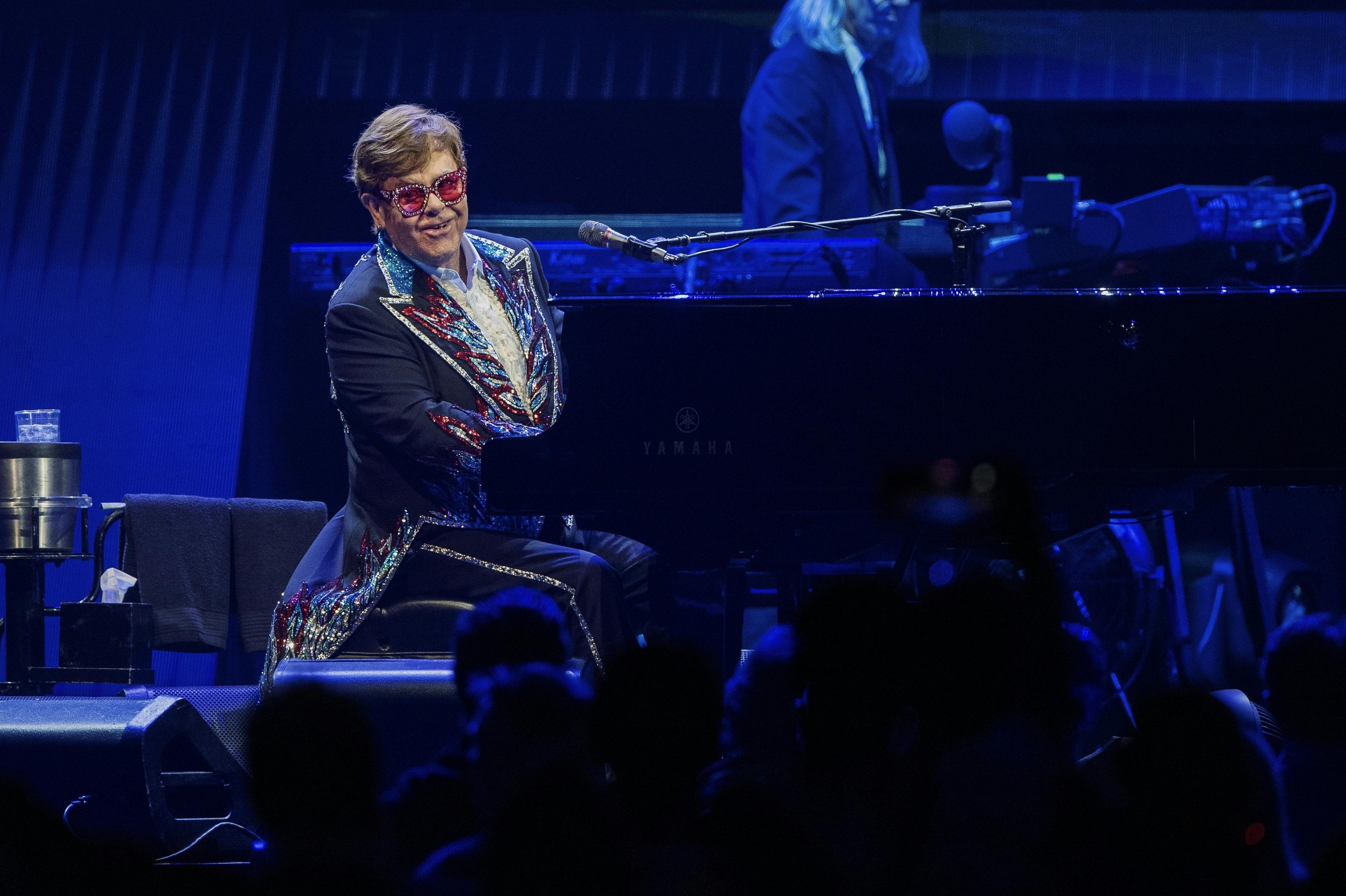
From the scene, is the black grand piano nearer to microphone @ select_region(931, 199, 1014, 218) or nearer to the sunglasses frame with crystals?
microphone @ select_region(931, 199, 1014, 218)

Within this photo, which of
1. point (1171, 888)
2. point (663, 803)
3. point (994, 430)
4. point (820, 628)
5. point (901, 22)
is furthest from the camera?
point (901, 22)

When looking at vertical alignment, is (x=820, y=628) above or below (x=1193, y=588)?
above

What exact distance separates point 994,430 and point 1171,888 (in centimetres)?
113

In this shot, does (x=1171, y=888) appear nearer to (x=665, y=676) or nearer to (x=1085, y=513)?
(x=665, y=676)

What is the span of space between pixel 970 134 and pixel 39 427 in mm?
3246

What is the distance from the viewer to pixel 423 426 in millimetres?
2996

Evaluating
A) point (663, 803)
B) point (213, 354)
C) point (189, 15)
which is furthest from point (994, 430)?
point (189, 15)

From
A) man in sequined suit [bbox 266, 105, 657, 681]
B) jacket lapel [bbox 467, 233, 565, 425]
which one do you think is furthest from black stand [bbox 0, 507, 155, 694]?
jacket lapel [bbox 467, 233, 565, 425]

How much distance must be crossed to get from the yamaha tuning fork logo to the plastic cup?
A: 210 centimetres

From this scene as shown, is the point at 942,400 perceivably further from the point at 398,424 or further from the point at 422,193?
the point at 422,193

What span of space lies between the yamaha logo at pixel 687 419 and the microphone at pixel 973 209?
26.2 inches

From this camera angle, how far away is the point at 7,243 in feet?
18.9

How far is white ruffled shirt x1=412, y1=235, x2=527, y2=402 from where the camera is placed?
10.5 feet

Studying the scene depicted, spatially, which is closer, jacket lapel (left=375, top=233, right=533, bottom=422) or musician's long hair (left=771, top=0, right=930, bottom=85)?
jacket lapel (left=375, top=233, right=533, bottom=422)
